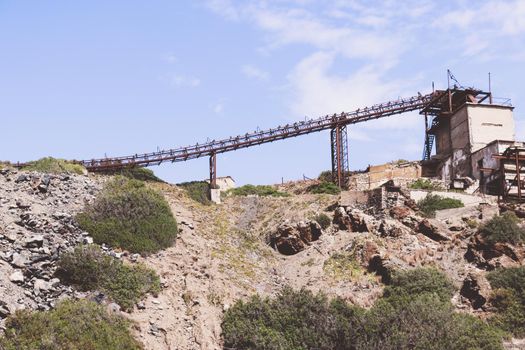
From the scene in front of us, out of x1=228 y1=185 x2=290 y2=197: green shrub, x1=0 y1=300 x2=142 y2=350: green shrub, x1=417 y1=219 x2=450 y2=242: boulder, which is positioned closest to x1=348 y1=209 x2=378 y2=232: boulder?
x1=417 y1=219 x2=450 y2=242: boulder

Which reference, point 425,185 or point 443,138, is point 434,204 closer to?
point 425,185

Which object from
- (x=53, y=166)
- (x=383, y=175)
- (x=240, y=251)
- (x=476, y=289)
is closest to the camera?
(x=476, y=289)

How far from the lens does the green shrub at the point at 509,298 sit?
1247 inches

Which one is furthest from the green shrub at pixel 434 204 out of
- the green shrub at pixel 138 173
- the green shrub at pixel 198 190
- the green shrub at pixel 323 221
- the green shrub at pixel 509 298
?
the green shrub at pixel 138 173

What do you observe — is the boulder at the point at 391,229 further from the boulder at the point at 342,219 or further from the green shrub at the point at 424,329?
the green shrub at the point at 424,329

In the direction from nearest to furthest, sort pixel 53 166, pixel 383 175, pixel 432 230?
1. pixel 432 230
2. pixel 53 166
3. pixel 383 175

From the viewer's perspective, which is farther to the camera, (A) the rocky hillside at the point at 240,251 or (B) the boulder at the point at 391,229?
(B) the boulder at the point at 391,229

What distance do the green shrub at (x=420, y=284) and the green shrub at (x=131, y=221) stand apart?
1024 cm

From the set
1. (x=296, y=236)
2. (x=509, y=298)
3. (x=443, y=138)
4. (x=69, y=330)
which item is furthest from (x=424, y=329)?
(x=443, y=138)

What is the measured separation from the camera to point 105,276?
3042cm

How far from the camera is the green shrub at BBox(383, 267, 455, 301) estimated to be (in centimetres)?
3366

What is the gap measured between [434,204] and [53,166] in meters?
21.4

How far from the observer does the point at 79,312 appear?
27297mm

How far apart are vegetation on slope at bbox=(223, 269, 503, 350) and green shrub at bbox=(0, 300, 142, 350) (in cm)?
464
